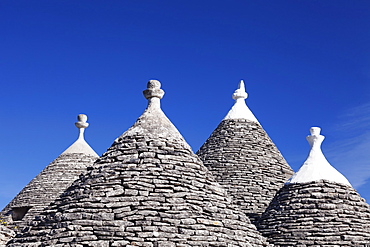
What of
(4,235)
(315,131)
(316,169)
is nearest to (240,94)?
(315,131)

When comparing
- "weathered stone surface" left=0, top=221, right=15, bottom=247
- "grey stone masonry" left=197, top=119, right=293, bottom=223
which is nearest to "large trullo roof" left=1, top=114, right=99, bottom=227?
"weathered stone surface" left=0, top=221, right=15, bottom=247

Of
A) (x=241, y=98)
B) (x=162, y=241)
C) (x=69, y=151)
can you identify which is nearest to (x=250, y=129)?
(x=241, y=98)

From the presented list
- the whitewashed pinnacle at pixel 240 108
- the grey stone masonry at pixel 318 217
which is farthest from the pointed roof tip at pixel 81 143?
the grey stone masonry at pixel 318 217

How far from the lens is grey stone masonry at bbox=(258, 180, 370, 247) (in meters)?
13.9

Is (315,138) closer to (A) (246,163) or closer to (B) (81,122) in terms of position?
(A) (246,163)

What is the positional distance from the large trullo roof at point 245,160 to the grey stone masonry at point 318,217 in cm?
144

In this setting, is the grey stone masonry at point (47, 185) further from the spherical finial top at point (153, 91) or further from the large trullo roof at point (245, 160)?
the spherical finial top at point (153, 91)

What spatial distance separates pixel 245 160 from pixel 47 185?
22.4 feet

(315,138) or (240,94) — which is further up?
(240,94)

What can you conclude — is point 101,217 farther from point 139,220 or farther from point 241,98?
point 241,98

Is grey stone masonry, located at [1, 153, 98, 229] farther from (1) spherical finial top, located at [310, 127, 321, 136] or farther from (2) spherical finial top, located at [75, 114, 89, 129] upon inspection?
(1) spherical finial top, located at [310, 127, 321, 136]

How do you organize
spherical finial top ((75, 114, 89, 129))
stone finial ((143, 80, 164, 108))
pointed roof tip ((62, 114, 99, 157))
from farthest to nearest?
spherical finial top ((75, 114, 89, 129)) < pointed roof tip ((62, 114, 99, 157)) < stone finial ((143, 80, 164, 108))

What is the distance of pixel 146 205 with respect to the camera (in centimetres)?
1040

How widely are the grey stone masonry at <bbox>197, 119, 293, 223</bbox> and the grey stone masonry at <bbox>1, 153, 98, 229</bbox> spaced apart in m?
4.53
